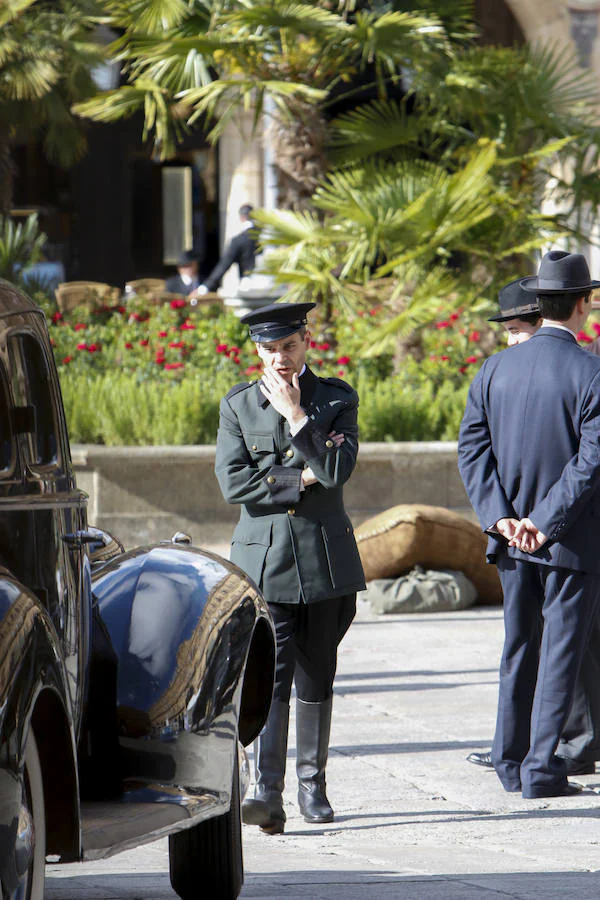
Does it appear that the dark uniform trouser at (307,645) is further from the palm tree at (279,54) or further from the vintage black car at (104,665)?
the palm tree at (279,54)

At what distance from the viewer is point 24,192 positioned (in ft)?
99.3

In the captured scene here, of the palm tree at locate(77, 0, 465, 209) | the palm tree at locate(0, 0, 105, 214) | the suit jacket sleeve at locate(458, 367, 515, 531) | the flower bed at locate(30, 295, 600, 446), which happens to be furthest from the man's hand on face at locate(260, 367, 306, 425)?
the palm tree at locate(0, 0, 105, 214)

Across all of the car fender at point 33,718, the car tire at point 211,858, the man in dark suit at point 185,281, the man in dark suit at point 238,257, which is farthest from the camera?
the man in dark suit at point 185,281

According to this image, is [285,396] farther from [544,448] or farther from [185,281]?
[185,281]

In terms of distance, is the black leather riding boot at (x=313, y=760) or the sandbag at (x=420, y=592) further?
the sandbag at (x=420, y=592)

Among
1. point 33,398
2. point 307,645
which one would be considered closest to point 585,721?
point 307,645

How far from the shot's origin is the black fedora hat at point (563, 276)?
5660 mm

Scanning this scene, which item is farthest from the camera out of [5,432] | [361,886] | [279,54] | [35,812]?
[279,54]

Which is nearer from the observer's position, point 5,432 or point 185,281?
point 5,432

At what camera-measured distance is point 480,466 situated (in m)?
5.80

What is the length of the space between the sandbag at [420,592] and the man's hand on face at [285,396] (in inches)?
181

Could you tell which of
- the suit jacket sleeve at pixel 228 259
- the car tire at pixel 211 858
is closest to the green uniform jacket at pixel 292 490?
the car tire at pixel 211 858

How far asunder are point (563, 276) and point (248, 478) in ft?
4.70

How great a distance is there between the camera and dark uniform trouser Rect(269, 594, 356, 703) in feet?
17.2
